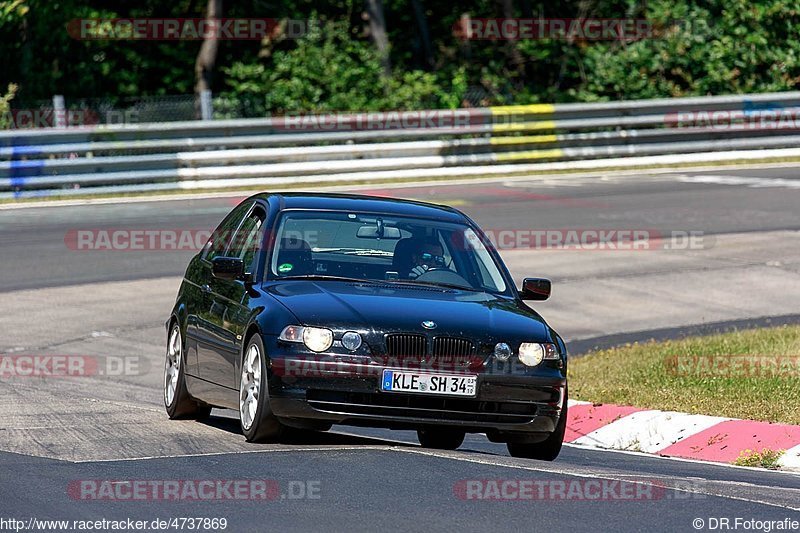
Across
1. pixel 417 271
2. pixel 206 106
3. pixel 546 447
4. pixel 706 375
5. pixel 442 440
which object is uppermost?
pixel 206 106

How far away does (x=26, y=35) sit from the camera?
31375 mm

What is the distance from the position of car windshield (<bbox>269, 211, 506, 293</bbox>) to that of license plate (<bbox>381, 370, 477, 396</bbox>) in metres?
1.11

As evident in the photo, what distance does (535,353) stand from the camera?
9125 mm

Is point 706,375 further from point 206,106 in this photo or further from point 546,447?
point 206,106

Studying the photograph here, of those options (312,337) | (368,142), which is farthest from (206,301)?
(368,142)

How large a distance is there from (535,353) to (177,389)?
2726 mm

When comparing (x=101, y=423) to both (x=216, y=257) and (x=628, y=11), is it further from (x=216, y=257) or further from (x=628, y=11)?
(x=628, y=11)

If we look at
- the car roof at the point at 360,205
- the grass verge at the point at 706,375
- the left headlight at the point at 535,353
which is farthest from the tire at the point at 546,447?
the grass verge at the point at 706,375

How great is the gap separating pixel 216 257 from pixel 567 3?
27.6 metres

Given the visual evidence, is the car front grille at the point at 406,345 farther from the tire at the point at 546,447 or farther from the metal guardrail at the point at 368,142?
the metal guardrail at the point at 368,142

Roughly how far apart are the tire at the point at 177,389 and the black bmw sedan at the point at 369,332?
17mm

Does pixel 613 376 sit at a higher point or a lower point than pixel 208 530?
lower

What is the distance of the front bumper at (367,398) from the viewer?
8.78m

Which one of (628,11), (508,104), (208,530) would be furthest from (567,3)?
(208,530)
